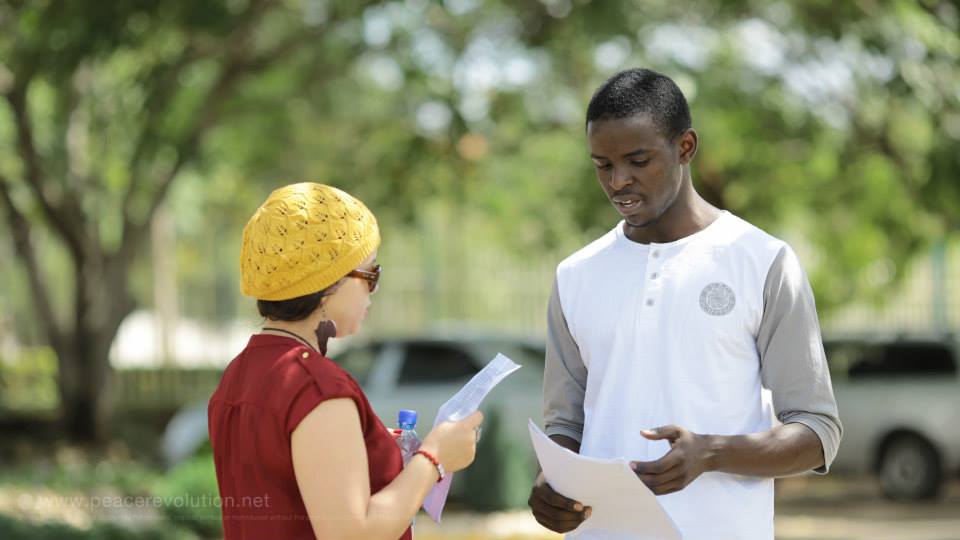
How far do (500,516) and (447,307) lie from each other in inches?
331

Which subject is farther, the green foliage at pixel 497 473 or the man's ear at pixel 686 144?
the green foliage at pixel 497 473

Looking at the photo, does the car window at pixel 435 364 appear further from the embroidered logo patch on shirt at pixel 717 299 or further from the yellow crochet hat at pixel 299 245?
the yellow crochet hat at pixel 299 245

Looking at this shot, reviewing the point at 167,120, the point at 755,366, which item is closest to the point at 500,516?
the point at 167,120

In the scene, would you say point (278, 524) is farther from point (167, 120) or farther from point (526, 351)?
point (167, 120)

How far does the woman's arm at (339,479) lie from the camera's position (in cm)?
243

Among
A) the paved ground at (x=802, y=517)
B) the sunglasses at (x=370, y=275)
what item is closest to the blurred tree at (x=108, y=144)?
the paved ground at (x=802, y=517)

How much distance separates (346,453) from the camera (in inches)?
95.8

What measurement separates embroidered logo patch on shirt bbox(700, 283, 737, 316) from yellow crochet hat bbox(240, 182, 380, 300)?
0.75 meters

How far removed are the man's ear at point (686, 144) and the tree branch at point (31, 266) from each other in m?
12.5

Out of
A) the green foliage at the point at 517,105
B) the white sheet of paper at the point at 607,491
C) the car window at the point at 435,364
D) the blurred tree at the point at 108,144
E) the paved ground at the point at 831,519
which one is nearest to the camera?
the white sheet of paper at the point at 607,491

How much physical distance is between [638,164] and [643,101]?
0.14 meters

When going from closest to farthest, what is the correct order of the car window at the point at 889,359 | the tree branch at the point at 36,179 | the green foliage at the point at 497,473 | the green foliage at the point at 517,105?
the green foliage at the point at 517,105, the green foliage at the point at 497,473, the car window at the point at 889,359, the tree branch at the point at 36,179

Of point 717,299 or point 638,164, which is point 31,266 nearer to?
point 638,164

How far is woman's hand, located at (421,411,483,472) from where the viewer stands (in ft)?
8.56
